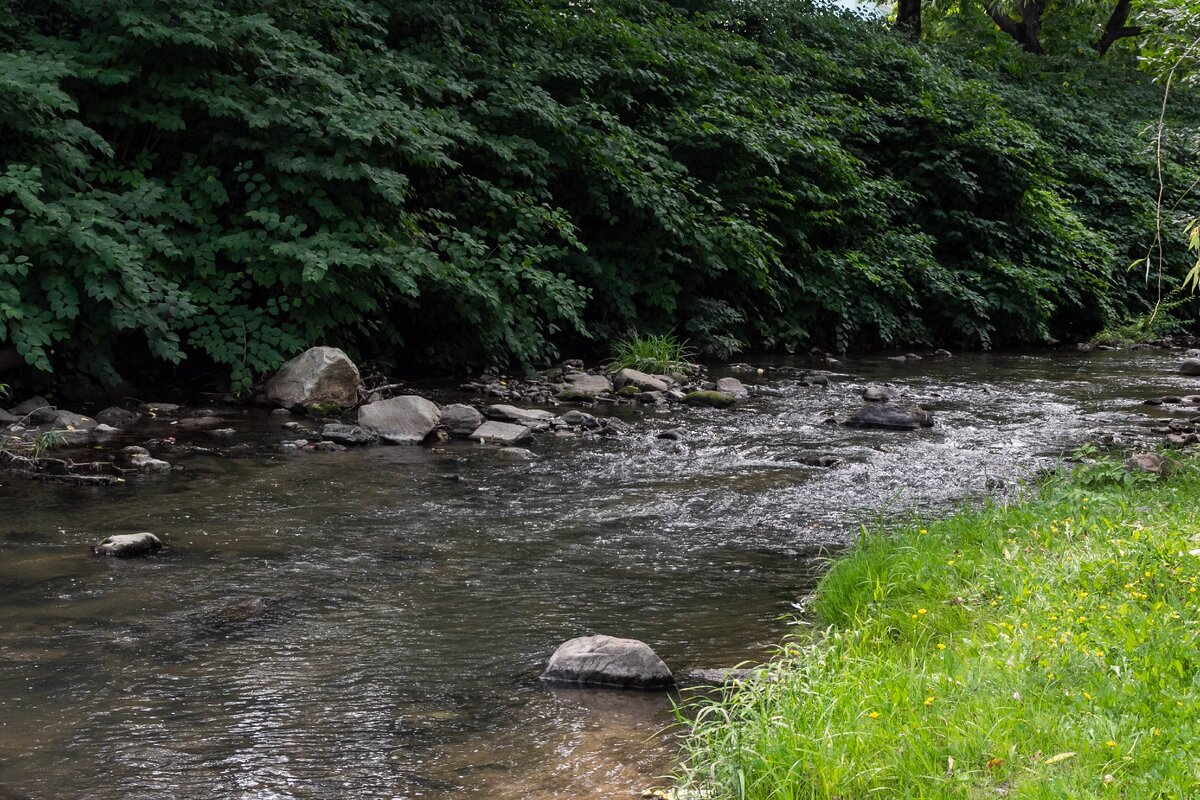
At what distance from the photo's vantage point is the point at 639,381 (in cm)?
1152

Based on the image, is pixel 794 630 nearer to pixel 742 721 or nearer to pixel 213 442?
pixel 742 721

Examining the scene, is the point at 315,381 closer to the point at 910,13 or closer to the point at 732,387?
the point at 732,387

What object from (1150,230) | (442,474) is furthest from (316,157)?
(1150,230)

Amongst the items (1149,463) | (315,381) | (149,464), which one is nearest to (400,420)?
(315,381)

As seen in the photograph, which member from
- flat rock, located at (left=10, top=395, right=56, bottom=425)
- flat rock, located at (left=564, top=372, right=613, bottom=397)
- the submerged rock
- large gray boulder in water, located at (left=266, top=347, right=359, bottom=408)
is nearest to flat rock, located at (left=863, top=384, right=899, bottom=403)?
flat rock, located at (left=564, top=372, right=613, bottom=397)

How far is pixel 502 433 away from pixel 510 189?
4.24 metres

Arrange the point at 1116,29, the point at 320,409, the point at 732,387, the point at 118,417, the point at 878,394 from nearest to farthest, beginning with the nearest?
the point at 118,417 → the point at 320,409 → the point at 878,394 → the point at 732,387 → the point at 1116,29

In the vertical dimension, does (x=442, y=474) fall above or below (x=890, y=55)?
below

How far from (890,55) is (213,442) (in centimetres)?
1551

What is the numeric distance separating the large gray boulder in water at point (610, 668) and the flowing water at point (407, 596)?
0.08 meters

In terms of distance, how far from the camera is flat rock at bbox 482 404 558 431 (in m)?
9.46

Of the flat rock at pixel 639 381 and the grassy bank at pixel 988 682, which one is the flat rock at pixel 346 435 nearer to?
the flat rock at pixel 639 381

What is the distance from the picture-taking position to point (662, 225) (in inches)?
509

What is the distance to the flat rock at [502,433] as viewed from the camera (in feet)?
29.1
